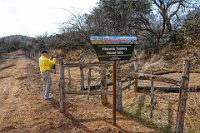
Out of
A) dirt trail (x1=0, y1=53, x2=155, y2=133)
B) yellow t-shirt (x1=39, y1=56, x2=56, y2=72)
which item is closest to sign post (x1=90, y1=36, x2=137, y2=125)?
dirt trail (x1=0, y1=53, x2=155, y2=133)

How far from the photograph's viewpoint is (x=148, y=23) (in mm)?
21203

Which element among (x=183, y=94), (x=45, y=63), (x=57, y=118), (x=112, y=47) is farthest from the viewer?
(x=45, y=63)

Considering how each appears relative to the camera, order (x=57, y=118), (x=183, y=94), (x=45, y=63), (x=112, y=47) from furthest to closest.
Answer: (x=45, y=63), (x=57, y=118), (x=112, y=47), (x=183, y=94)

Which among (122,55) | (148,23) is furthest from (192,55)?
(122,55)

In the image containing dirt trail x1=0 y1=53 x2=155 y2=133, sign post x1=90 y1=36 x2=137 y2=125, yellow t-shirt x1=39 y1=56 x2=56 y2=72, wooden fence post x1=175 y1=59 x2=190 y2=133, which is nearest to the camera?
wooden fence post x1=175 y1=59 x2=190 y2=133

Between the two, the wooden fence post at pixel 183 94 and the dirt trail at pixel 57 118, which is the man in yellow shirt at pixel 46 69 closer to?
the dirt trail at pixel 57 118

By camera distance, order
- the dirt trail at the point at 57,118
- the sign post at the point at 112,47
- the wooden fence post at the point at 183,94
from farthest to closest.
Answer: the dirt trail at the point at 57,118
the sign post at the point at 112,47
the wooden fence post at the point at 183,94

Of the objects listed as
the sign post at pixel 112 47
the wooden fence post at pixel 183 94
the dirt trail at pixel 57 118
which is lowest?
the dirt trail at pixel 57 118

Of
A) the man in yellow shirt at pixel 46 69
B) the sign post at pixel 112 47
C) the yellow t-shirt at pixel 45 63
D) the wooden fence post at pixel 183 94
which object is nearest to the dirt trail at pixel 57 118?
the man in yellow shirt at pixel 46 69

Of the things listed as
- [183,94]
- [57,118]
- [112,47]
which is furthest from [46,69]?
[183,94]

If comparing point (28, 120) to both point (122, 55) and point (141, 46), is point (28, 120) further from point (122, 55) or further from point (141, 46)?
point (141, 46)

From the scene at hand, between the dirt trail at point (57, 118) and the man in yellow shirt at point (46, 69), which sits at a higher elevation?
the man in yellow shirt at point (46, 69)

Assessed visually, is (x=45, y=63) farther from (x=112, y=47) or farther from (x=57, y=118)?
(x=112, y=47)

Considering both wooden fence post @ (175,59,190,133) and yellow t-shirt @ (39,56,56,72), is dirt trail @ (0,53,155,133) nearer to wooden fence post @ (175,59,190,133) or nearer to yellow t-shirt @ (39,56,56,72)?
wooden fence post @ (175,59,190,133)
